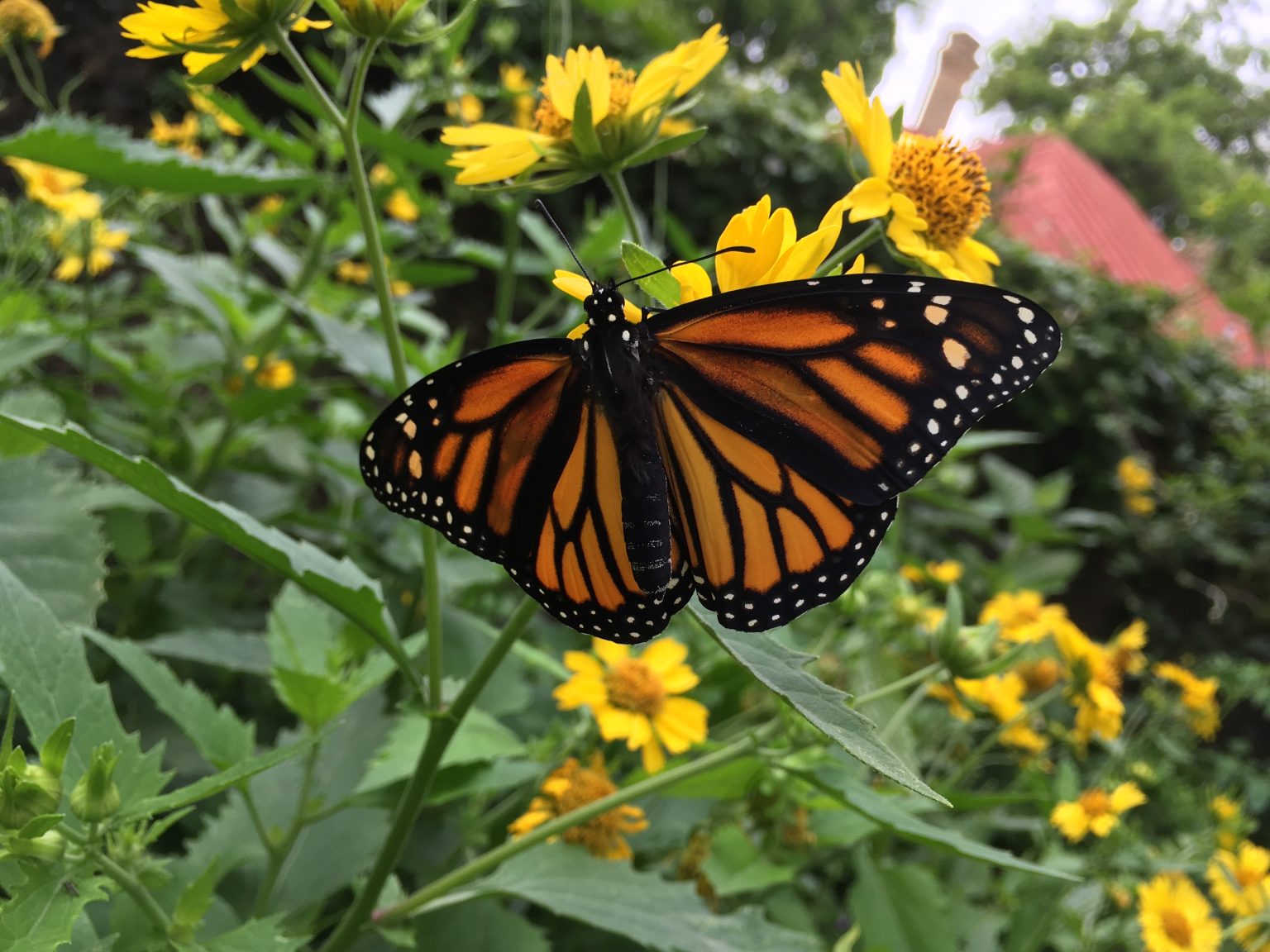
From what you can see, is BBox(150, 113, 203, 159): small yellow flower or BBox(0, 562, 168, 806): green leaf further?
BBox(150, 113, 203, 159): small yellow flower

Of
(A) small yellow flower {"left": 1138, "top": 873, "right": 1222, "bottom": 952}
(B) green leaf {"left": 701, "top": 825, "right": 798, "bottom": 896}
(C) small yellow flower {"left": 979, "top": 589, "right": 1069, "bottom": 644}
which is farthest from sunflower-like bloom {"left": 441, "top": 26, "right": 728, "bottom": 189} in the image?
(A) small yellow flower {"left": 1138, "top": 873, "right": 1222, "bottom": 952}

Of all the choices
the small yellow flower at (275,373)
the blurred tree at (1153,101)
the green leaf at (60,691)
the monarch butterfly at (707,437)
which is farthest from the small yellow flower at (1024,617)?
the blurred tree at (1153,101)

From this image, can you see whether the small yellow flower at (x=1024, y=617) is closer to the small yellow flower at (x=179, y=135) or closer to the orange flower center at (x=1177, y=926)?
the orange flower center at (x=1177, y=926)

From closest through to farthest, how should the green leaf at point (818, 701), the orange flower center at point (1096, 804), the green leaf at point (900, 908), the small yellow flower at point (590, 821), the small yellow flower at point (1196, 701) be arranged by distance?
1. the green leaf at point (818, 701)
2. the small yellow flower at point (590, 821)
3. the green leaf at point (900, 908)
4. the orange flower center at point (1096, 804)
5. the small yellow flower at point (1196, 701)

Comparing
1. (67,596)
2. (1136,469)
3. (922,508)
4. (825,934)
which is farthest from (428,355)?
(1136,469)

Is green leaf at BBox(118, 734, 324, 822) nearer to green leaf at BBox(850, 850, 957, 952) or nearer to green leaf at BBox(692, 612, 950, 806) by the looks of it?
green leaf at BBox(692, 612, 950, 806)

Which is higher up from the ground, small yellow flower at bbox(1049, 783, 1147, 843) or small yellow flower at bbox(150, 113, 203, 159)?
small yellow flower at bbox(150, 113, 203, 159)

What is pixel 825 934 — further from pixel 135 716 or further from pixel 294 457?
pixel 294 457
